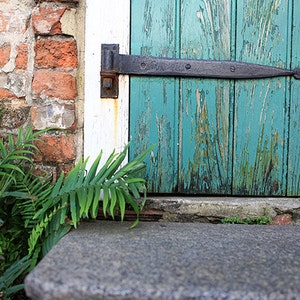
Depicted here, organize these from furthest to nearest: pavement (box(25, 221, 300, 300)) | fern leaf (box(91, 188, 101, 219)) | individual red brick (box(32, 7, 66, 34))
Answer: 1. individual red brick (box(32, 7, 66, 34))
2. fern leaf (box(91, 188, 101, 219))
3. pavement (box(25, 221, 300, 300))

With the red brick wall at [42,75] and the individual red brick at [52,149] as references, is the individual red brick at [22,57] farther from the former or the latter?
the individual red brick at [52,149]

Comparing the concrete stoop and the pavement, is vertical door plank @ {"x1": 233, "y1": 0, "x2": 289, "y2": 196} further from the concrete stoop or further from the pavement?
the pavement

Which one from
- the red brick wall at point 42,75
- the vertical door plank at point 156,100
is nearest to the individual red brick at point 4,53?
the red brick wall at point 42,75

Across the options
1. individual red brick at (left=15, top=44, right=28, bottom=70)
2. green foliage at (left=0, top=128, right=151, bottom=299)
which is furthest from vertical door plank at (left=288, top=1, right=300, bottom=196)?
individual red brick at (left=15, top=44, right=28, bottom=70)

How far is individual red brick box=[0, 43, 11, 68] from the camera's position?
1801mm

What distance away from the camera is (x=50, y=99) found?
177 centimetres

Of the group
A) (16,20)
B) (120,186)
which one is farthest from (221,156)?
(16,20)

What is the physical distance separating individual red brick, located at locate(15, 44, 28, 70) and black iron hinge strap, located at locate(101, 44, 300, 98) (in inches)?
13.2

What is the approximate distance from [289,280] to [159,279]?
34 centimetres

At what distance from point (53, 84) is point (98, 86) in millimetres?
194

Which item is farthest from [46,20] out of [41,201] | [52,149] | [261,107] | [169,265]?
Answer: [169,265]

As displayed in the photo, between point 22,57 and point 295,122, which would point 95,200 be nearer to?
point 22,57

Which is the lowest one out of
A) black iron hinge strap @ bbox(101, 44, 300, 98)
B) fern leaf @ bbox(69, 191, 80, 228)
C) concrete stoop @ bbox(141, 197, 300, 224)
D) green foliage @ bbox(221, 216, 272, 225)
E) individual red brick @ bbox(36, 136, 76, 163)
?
green foliage @ bbox(221, 216, 272, 225)

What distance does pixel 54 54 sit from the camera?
176 centimetres
